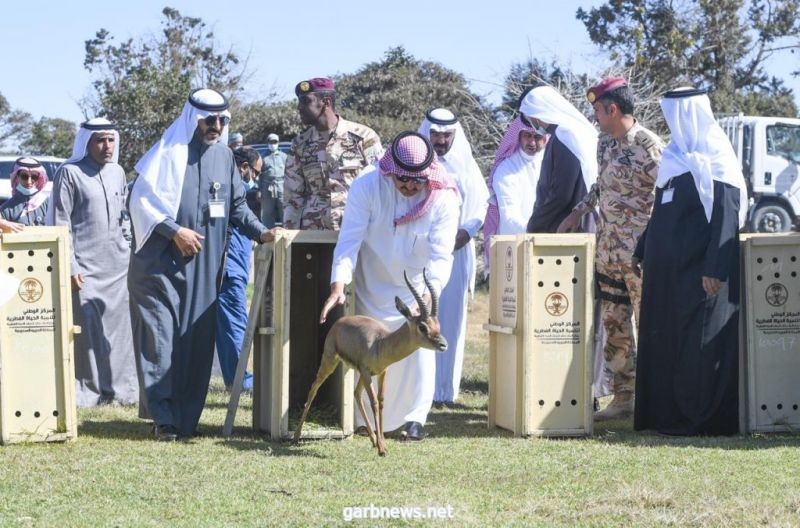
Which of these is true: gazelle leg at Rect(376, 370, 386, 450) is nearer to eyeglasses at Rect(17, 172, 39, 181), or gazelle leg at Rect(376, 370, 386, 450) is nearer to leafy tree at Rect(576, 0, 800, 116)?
eyeglasses at Rect(17, 172, 39, 181)

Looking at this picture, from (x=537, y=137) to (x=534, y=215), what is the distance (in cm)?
82

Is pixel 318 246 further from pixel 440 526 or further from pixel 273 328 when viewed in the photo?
pixel 440 526

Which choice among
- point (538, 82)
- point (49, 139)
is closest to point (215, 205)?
point (538, 82)

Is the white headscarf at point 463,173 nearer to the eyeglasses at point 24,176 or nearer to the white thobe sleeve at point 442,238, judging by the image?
the white thobe sleeve at point 442,238

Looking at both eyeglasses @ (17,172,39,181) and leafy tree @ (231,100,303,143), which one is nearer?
eyeglasses @ (17,172,39,181)

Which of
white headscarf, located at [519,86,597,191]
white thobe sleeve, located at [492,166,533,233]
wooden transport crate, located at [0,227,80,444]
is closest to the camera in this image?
wooden transport crate, located at [0,227,80,444]

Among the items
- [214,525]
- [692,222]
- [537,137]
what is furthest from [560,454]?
[537,137]

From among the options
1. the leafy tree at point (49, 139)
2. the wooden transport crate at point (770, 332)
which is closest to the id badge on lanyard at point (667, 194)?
the wooden transport crate at point (770, 332)

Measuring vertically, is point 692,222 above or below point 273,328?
above

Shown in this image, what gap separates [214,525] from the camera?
5.24 meters

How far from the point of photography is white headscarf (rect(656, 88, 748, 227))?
304 inches

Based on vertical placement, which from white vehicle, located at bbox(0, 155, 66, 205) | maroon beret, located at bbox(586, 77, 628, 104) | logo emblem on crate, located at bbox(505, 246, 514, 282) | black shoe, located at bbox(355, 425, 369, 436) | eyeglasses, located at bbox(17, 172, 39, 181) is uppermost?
white vehicle, located at bbox(0, 155, 66, 205)

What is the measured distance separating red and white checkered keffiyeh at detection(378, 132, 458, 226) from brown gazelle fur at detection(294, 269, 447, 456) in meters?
0.65

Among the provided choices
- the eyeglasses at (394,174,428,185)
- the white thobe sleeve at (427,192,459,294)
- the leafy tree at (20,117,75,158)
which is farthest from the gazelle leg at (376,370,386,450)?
the leafy tree at (20,117,75,158)
